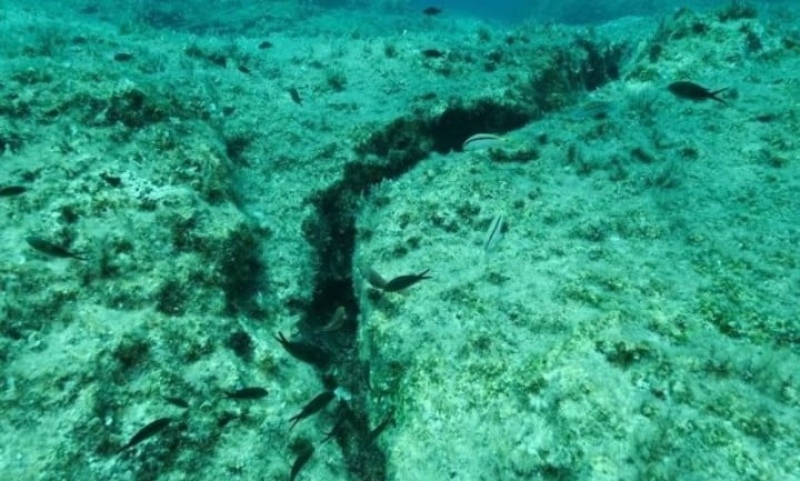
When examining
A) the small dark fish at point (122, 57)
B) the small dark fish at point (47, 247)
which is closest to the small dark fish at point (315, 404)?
the small dark fish at point (47, 247)

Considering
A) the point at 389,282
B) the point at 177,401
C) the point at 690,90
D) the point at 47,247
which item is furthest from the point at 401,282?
the point at 690,90

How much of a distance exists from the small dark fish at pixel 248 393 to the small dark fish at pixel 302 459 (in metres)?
0.56

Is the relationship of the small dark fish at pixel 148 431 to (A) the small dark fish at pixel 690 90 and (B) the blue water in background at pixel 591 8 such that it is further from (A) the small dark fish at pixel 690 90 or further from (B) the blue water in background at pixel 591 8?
(B) the blue water in background at pixel 591 8

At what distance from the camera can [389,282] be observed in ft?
14.3

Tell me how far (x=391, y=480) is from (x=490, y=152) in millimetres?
4423

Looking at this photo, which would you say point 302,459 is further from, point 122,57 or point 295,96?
point 122,57

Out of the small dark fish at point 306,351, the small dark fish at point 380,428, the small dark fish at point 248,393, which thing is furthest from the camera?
the small dark fish at point 306,351

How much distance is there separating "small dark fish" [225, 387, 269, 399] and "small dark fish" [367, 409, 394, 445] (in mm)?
948

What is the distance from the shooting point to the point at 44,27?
9.95 meters

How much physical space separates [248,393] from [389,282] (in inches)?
60.7

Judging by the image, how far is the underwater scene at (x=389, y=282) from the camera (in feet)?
11.0

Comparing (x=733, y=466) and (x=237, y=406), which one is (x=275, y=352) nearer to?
(x=237, y=406)

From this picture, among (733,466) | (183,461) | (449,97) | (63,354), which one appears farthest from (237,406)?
(449,97)

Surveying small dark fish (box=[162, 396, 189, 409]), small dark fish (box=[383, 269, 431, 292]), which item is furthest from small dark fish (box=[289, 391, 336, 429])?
small dark fish (box=[383, 269, 431, 292])
